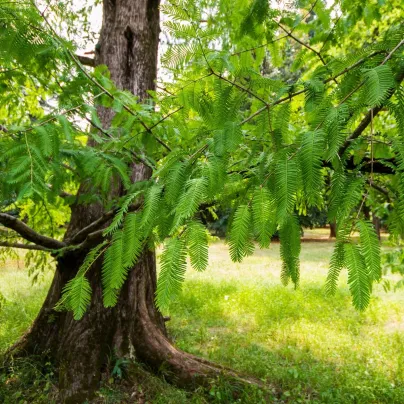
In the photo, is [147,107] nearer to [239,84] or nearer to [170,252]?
[239,84]

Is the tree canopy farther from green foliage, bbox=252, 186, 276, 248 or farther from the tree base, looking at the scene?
the tree base

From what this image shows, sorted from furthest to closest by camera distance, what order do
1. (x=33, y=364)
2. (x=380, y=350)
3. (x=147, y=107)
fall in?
(x=380, y=350) → (x=33, y=364) → (x=147, y=107)

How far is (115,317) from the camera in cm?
374

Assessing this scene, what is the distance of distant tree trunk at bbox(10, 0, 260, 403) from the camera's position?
3592mm

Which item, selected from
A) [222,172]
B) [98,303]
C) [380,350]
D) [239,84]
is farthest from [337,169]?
[380,350]

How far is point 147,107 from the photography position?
2111 millimetres

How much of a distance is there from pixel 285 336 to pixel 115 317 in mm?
2848

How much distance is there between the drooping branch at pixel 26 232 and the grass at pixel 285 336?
1.49 m

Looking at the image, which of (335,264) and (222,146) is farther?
(222,146)

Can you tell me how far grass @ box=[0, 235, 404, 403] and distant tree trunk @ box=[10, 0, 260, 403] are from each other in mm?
243

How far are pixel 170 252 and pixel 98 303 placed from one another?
291 cm

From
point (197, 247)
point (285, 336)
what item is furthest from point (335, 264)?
point (285, 336)

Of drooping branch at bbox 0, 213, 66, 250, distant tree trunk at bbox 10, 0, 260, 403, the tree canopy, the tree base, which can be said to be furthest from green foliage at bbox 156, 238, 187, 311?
the tree base

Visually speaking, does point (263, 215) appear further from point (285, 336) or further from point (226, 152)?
point (285, 336)
